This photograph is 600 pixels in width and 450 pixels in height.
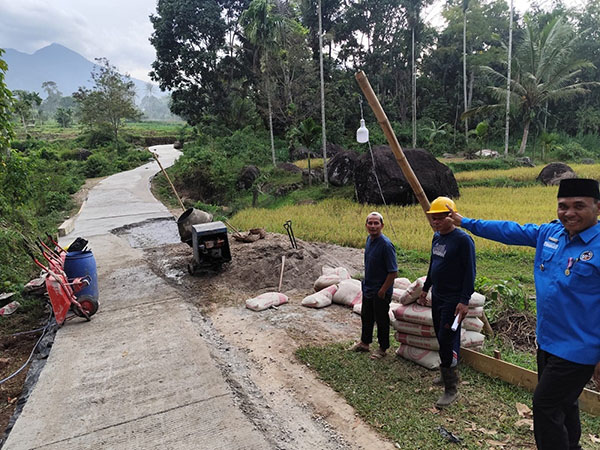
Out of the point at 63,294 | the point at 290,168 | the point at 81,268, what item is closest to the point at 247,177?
the point at 290,168

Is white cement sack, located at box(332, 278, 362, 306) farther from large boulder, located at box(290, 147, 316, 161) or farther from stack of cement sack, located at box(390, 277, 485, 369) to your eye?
large boulder, located at box(290, 147, 316, 161)

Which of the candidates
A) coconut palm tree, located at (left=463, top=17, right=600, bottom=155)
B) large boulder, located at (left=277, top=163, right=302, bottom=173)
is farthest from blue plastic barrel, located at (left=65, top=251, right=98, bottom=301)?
coconut palm tree, located at (left=463, top=17, right=600, bottom=155)

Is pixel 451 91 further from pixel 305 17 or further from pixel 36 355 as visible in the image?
pixel 36 355

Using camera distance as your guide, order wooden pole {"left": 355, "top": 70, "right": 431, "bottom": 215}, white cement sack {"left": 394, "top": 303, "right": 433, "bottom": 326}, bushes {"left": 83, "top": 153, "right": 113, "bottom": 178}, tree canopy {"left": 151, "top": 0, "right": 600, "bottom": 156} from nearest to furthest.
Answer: white cement sack {"left": 394, "top": 303, "right": 433, "bottom": 326}
wooden pole {"left": 355, "top": 70, "right": 431, "bottom": 215}
bushes {"left": 83, "top": 153, "right": 113, "bottom": 178}
tree canopy {"left": 151, "top": 0, "right": 600, "bottom": 156}

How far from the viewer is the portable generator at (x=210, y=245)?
6965 mm

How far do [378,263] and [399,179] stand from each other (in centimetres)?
1069

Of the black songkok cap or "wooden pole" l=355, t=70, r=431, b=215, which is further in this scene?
"wooden pole" l=355, t=70, r=431, b=215

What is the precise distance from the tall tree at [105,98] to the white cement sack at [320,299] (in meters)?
25.1

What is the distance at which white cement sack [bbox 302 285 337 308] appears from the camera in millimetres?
5770

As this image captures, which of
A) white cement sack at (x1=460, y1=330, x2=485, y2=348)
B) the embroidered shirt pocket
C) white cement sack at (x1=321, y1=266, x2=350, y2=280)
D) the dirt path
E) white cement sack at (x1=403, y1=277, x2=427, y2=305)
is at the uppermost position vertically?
the embroidered shirt pocket

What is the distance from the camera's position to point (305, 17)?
2941 cm

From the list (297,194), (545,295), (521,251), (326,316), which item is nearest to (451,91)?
(297,194)

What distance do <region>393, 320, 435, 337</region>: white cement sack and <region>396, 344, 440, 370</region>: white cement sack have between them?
0.60 feet

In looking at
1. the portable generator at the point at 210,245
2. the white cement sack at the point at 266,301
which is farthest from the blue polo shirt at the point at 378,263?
the portable generator at the point at 210,245
